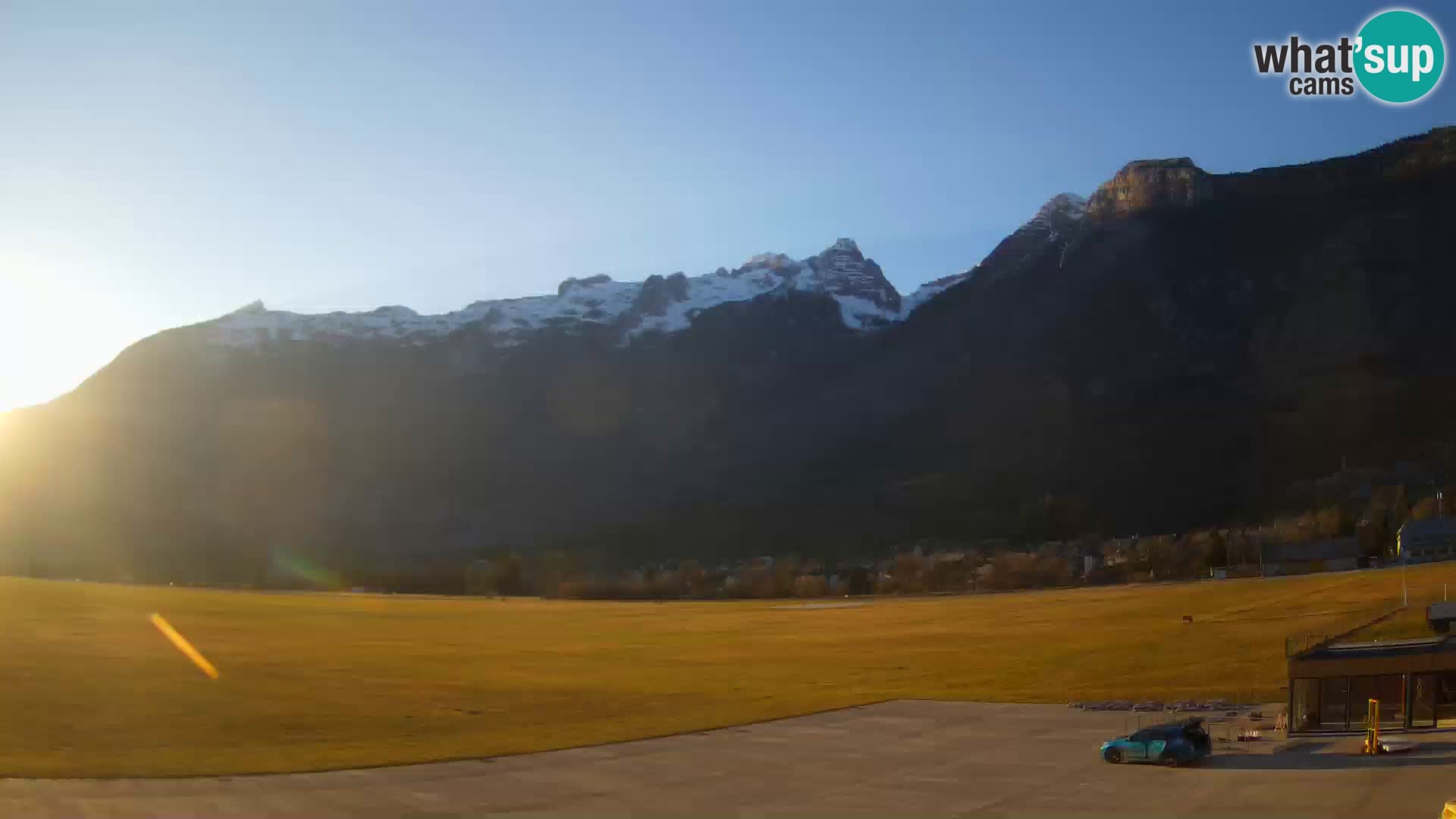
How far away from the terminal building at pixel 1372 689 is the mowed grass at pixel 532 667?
6905 mm

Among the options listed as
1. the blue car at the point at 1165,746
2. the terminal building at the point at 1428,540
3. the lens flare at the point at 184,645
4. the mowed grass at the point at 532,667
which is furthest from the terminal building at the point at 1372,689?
the terminal building at the point at 1428,540

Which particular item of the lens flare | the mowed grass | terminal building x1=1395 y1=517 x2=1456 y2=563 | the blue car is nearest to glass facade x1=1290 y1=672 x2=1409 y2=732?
the mowed grass

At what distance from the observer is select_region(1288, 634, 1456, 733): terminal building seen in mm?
35531

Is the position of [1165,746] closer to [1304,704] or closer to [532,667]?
[1304,704]

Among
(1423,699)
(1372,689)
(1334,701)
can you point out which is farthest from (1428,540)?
(1334,701)

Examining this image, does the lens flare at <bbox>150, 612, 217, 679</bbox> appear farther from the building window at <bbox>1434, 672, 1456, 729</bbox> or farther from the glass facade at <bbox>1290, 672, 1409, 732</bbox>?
the building window at <bbox>1434, 672, 1456, 729</bbox>

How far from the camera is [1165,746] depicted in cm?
3045

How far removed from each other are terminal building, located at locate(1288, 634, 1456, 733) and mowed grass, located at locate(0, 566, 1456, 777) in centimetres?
691

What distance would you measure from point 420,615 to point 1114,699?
3039 inches

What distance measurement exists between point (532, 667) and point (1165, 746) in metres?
39.5

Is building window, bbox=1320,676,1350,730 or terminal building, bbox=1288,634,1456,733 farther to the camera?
building window, bbox=1320,676,1350,730

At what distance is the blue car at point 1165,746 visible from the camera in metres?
30.4

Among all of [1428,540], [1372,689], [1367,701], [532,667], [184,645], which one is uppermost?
[1428,540]

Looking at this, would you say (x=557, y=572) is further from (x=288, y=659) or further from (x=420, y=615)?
(x=288, y=659)
